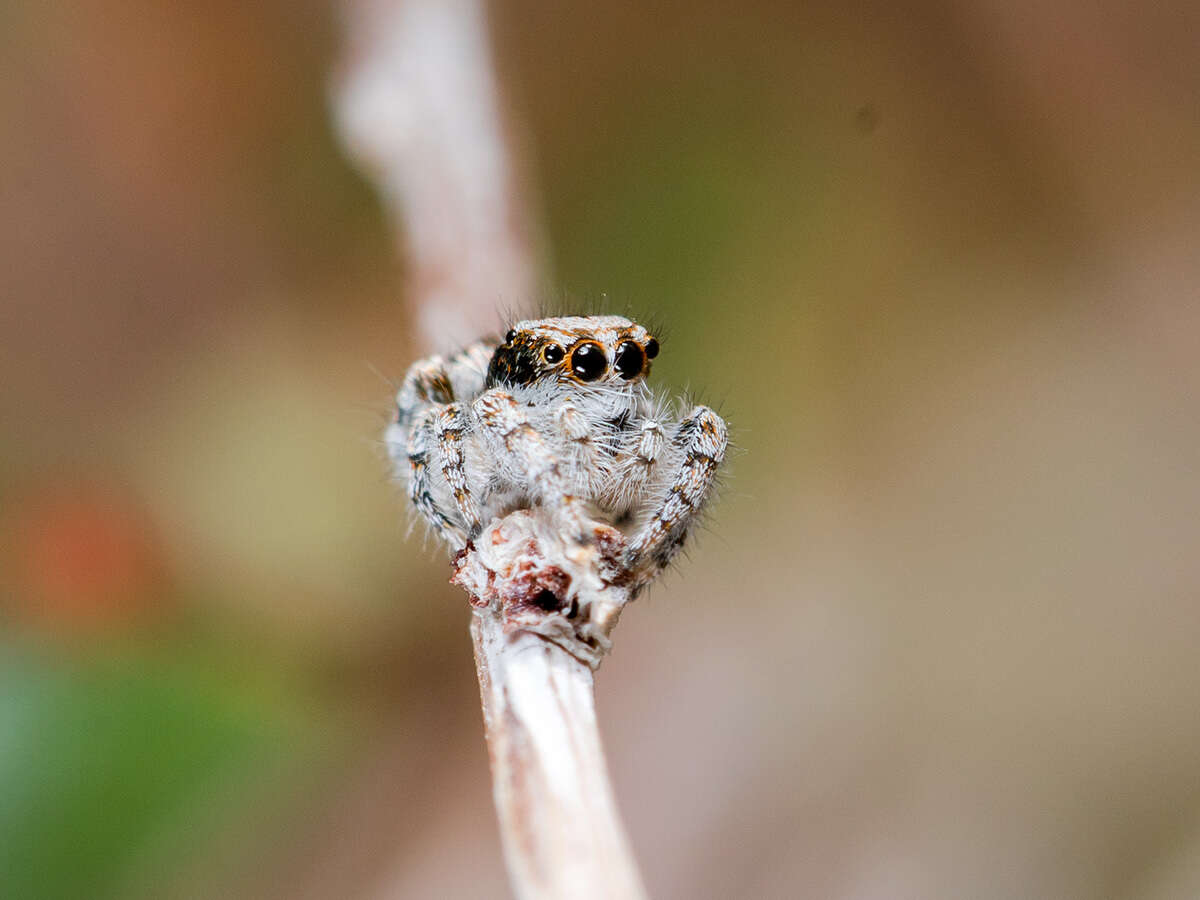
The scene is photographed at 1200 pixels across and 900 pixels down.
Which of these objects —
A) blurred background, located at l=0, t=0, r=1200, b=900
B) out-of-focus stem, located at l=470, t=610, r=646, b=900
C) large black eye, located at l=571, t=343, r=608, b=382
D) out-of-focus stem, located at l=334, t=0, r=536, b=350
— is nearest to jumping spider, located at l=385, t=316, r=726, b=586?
large black eye, located at l=571, t=343, r=608, b=382

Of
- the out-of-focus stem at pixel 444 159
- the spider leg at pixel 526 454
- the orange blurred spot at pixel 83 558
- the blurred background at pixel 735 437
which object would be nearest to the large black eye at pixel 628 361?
the spider leg at pixel 526 454

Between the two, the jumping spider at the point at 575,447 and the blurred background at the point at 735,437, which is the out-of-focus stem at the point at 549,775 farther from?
the blurred background at the point at 735,437

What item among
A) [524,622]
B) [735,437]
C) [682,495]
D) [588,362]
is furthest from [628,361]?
[735,437]

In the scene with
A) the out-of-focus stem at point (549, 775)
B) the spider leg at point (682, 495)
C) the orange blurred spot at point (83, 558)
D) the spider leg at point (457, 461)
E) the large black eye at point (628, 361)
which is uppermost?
the orange blurred spot at point (83, 558)

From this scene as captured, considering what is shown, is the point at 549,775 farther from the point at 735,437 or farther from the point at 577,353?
the point at 735,437

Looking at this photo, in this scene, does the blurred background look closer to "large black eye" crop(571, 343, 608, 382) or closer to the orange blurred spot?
the orange blurred spot

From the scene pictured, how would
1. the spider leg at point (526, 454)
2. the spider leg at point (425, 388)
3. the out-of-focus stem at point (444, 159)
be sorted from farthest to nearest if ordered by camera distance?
1. the out-of-focus stem at point (444, 159)
2. the spider leg at point (425, 388)
3. the spider leg at point (526, 454)
